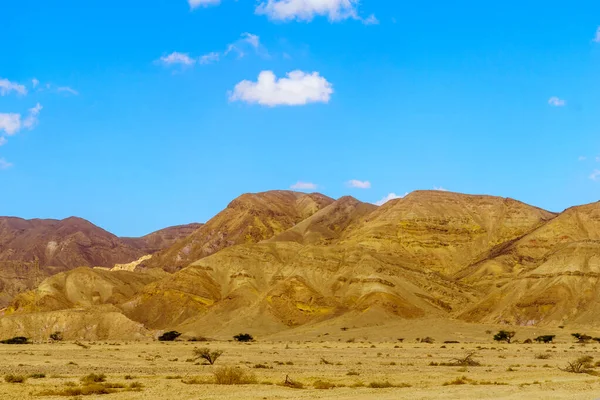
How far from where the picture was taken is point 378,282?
13250 cm

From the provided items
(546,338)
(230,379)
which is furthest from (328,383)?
(546,338)

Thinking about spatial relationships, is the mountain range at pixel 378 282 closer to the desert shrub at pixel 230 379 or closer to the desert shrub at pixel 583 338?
the desert shrub at pixel 583 338

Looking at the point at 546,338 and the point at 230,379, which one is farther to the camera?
the point at 546,338

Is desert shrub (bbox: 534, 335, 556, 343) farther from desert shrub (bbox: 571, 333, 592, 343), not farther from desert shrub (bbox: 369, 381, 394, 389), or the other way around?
desert shrub (bbox: 369, 381, 394, 389)

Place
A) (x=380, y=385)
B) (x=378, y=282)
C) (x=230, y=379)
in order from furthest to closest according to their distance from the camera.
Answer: (x=378, y=282), (x=230, y=379), (x=380, y=385)

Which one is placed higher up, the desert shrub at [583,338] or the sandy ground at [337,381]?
the desert shrub at [583,338]

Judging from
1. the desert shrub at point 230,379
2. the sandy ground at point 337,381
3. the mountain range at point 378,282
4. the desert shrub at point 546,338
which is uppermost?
the mountain range at point 378,282

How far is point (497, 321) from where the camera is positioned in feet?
373

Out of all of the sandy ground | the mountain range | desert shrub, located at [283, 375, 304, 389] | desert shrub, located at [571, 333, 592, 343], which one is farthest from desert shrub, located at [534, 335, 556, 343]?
desert shrub, located at [283, 375, 304, 389]

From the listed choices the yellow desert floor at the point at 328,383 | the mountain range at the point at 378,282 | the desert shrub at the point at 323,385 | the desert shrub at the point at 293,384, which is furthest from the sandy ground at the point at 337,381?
the mountain range at the point at 378,282

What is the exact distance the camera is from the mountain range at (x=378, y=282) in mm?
118000

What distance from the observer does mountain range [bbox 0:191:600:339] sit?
Result: 118m

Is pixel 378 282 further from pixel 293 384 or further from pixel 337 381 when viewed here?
pixel 293 384

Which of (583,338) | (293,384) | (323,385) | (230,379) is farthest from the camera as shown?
(583,338)
